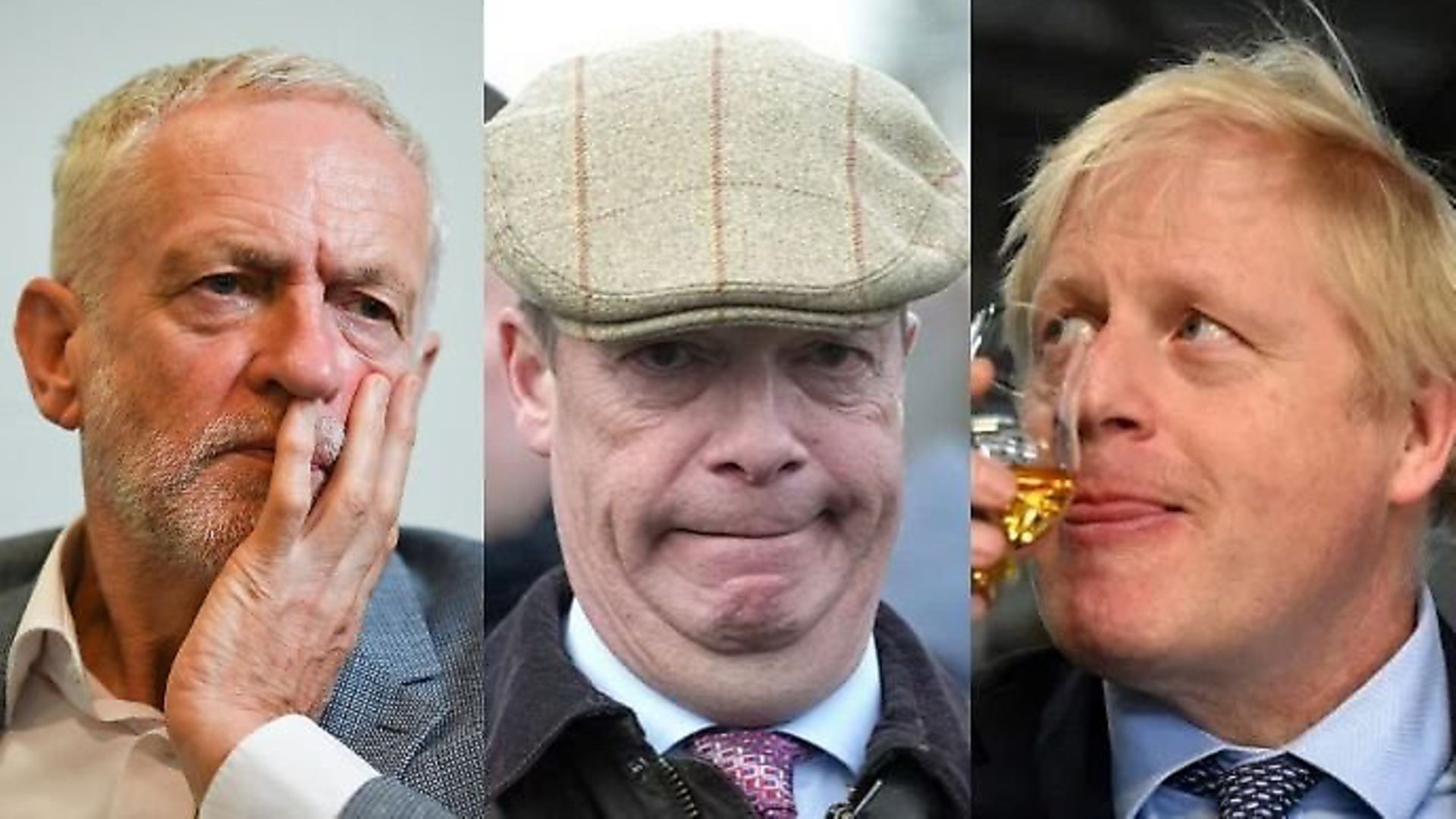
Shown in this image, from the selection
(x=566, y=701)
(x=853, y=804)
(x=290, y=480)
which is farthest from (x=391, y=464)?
(x=853, y=804)

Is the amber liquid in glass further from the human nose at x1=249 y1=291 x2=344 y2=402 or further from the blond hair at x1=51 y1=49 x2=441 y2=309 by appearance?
the human nose at x1=249 y1=291 x2=344 y2=402

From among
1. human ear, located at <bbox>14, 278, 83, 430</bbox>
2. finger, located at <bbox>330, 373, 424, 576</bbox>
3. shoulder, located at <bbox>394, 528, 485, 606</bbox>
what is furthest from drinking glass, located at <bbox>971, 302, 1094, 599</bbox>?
human ear, located at <bbox>14, 278, 83, 430</bbox>

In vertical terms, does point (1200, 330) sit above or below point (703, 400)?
above

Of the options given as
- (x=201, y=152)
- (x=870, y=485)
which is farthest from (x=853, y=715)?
(x=201, y=152)

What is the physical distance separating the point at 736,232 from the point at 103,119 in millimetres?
1032

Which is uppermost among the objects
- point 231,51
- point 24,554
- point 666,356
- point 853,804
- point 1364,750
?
point 231,51

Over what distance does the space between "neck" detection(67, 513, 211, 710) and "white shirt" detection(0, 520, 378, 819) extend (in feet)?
0.06

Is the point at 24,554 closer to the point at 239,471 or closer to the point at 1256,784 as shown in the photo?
the point at 239,471

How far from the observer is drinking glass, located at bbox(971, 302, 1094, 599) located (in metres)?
3.55

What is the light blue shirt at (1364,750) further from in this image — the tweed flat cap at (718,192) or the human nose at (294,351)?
the human nose at (294,351)

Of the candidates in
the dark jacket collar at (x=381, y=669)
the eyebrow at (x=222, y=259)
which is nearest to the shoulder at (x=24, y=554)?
the dark jacket collar at (x=381, y=669)

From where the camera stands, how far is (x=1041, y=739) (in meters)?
3.64

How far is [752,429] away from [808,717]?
1.56ft

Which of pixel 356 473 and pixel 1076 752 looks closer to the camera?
pixel 356 473
